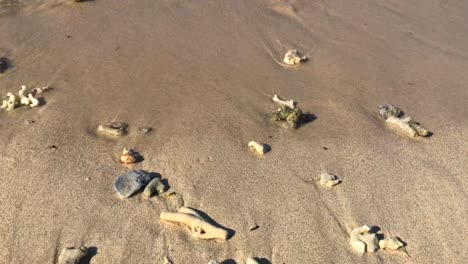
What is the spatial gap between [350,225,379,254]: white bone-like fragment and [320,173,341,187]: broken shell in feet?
1.53

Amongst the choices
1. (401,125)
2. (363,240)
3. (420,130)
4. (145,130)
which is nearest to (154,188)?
(145,130)

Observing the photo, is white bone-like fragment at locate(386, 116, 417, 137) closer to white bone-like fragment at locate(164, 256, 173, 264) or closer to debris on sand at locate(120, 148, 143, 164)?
debris on sand at locate(120, 148, 143, 164)

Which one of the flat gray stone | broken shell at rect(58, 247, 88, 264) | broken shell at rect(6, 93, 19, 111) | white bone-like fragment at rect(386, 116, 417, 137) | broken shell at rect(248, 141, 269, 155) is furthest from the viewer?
white bone-like fragment at rect(386, 116, 417, 137)

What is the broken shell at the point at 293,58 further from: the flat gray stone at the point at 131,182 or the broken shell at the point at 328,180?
the flat gray stone at the point at 131,182

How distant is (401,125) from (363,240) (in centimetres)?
153

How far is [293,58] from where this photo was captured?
5367mm

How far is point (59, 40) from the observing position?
5.43 m

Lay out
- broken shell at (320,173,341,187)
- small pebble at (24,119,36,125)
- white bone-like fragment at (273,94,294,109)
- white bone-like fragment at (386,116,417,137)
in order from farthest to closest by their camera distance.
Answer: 1. white bone-like fragment at (273,94,294,109)
2. white bone-like fragment at (386,116,417,137)
3. small pebble at (24,119,36,125)
4. broken shell at (320,173,341,187)

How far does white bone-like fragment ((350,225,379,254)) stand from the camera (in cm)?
343

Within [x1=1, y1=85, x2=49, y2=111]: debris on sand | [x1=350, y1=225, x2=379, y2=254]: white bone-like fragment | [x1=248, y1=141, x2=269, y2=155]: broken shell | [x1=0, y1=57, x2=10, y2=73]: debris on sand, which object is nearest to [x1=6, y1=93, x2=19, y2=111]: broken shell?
[x1=1, y1=85, x2=49, y2=111]: debris on sand

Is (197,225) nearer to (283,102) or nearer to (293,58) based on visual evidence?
(283,102)

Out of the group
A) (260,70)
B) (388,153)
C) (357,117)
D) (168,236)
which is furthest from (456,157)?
(168,236)

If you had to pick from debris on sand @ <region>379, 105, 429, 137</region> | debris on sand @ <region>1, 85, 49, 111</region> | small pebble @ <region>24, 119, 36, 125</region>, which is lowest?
small pebble @ <region>24, 119, 36, 125</region>

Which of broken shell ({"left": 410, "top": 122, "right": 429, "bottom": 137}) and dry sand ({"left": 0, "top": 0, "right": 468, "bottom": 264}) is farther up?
broken shell ({"left": 410, "top": 122, "right": 429, "bottom": 137})
